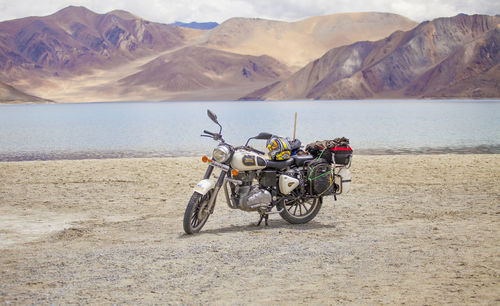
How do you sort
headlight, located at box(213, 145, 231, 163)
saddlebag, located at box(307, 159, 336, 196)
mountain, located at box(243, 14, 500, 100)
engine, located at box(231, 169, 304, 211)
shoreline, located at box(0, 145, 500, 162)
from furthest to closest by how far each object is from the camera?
mountain, located at box(243, 14, 500, 100) < shoreline, located at box(0, 145, 500, 162) < saddlebag, located at box(307, 159, 336, 196) < engine, located at box(231, 169, 304, 211) < headlight, located at box(213, 145, 231, 163)

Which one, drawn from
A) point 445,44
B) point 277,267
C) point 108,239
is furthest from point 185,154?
point 445,44

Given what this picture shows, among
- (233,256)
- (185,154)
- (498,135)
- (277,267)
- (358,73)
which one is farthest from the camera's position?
(358,73)

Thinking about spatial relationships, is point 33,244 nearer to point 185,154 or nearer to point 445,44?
point 185,154

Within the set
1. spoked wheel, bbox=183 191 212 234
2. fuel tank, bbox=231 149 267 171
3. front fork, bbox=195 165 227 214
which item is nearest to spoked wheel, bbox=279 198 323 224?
fuel tank, bbox=231 149 267 171

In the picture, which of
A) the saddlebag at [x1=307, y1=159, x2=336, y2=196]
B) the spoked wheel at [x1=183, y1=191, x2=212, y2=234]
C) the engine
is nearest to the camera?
the spoked wheel at [x1=183, y1=191, x2=212, y2=234]

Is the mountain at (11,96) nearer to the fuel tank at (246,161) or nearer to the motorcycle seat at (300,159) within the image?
the motorcycle seat at (300,159)

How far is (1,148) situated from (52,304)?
26899 mm

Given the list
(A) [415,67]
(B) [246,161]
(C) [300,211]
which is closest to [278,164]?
(B) [246,161]

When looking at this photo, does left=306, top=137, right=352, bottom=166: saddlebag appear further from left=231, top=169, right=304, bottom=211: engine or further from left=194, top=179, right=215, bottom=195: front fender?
left=194, top=179, right=215, bottom=195: front fender

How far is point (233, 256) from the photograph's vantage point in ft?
19.8

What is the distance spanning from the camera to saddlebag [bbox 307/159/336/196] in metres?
7.89

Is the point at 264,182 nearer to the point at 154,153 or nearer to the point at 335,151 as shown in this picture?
the point at 335,151

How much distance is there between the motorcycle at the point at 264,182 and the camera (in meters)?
7.32

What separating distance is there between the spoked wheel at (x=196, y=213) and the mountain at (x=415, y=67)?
140 meters
